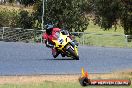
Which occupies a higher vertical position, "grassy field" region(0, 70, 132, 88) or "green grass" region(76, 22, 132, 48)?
"grassy field" region(0, 70, 132, 88)

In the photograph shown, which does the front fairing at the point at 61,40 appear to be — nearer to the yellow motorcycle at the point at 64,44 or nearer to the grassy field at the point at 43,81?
the yellow motorcycle at the point at 64,44

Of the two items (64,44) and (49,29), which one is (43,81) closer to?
(49,29)

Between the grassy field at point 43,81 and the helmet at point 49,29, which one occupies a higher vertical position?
the helmet at point 49,29

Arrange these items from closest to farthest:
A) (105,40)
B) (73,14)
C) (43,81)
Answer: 1. (43,81)
2. (105,40)
3. (73,14)

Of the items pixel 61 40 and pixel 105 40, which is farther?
pixel 105 40

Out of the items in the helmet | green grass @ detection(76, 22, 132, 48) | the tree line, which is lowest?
green grass @ detection(76, 22, 132, 48)

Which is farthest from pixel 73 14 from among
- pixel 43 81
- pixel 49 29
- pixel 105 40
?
pixel 43 81

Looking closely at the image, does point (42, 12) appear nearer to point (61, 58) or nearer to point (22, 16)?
point (22, 16)

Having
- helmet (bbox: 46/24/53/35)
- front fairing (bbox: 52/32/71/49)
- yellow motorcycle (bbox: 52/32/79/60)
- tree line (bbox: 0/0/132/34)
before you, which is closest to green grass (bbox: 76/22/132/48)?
tree line (bbox: 0/0/132/34)

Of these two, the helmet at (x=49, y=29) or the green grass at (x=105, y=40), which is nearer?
the helmet at (x=49, y=29)

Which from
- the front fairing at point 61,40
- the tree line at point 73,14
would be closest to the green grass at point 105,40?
the tree line at point 73,14

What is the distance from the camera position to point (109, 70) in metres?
17.7

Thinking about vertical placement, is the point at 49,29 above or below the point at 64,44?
above

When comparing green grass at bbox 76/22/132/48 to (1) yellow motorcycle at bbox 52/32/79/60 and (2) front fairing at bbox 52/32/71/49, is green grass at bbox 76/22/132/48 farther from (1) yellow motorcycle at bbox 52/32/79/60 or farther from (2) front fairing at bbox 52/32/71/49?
(2) front fairing at bbox 52/32/71/49
